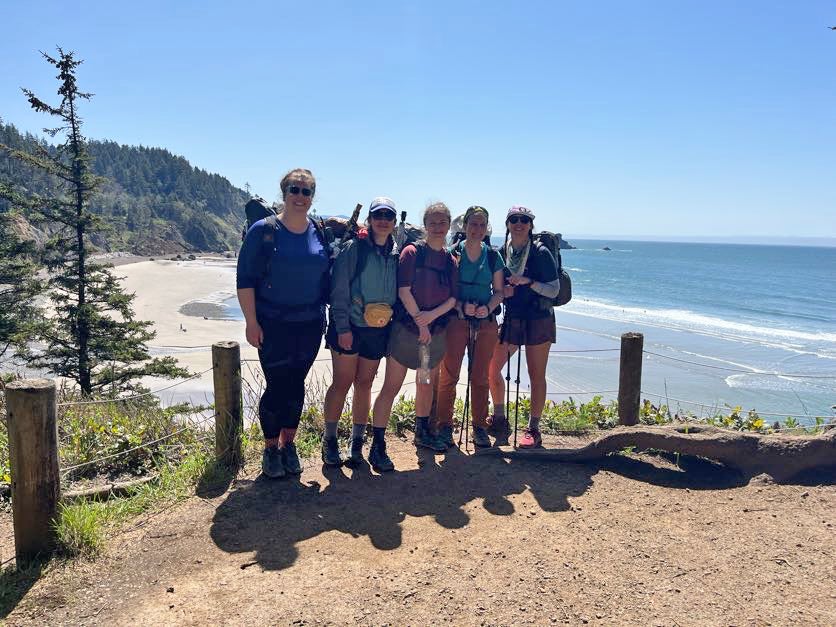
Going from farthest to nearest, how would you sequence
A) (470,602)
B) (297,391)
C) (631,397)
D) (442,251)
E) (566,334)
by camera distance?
(566,334)
(631,397)
(442,251)
(297,391)
(470,602)

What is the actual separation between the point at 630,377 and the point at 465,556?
9.45ft

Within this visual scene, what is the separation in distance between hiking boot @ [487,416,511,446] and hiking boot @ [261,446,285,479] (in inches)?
77.0

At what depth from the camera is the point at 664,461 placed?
4410mm

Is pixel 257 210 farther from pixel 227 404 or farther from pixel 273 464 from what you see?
pixel 273 464

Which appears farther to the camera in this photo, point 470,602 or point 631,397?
point 631,397

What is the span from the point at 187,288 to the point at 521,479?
135ft

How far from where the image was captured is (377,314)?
3789 millimetres

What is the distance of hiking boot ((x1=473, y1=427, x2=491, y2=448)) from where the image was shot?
15.1ft

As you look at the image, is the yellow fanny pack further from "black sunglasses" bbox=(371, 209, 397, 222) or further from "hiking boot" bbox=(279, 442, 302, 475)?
"hiking boot" bbox=(279, 442, 302, 475)

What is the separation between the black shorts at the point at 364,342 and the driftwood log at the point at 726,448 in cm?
138

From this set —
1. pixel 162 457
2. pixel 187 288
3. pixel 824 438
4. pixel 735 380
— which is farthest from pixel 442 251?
pixel 187 288

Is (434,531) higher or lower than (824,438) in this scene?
lower

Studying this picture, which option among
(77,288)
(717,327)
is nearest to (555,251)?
(77,288)

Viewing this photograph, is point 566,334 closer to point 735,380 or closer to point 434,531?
point 735,380
